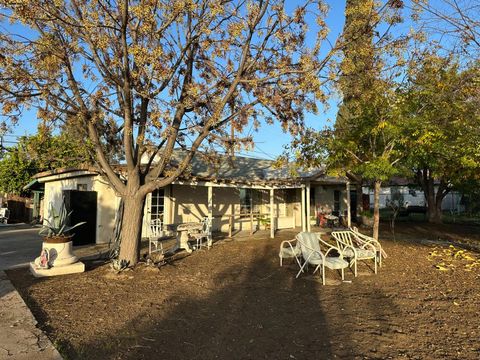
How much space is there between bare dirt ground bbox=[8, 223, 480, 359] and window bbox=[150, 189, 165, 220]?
5667mm

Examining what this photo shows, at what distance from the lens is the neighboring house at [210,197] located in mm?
13852

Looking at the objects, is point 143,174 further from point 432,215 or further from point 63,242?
point 432,215

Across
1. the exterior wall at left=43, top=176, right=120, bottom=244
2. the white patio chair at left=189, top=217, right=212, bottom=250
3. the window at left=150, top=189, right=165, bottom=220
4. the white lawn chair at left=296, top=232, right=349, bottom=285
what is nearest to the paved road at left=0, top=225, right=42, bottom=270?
A: the exterior wall at left=43, top=176, right=120, bottom=244

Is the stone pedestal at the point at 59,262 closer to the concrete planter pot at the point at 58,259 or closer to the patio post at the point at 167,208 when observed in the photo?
the concrete planter pot at the point at 58,259

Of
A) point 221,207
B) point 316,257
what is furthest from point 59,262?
point 221,207

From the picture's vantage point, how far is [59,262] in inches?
332

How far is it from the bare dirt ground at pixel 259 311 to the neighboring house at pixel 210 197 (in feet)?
13.4

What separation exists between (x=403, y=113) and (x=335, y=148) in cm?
207

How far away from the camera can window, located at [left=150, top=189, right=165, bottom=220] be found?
14953 millimetres

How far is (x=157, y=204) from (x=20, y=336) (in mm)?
10511

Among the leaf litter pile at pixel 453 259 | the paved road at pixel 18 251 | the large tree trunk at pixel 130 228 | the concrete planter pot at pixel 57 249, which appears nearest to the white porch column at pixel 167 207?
the paved road at pixel 18 251

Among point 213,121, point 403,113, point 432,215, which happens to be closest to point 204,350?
point 213,121

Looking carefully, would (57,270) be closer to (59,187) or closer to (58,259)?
(58,259)

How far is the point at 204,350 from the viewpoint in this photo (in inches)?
171
